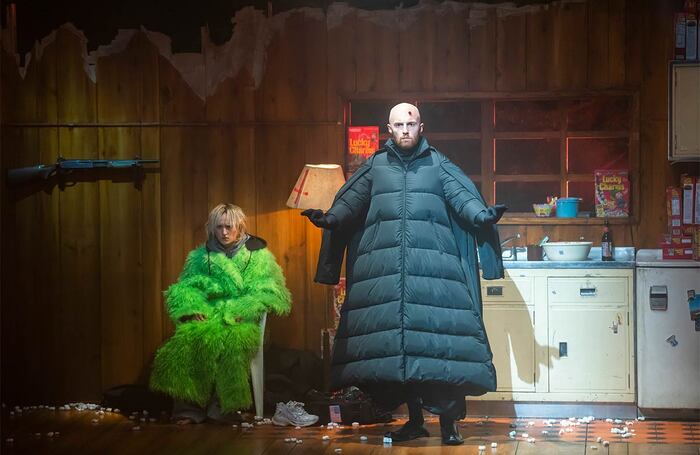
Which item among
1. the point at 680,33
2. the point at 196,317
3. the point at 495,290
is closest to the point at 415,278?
the point at 495,290

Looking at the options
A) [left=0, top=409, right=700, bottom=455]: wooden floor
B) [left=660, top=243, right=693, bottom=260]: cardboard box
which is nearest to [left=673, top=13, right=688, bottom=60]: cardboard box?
[left=660, top=243, right=693, bottom=260]: cardboard box

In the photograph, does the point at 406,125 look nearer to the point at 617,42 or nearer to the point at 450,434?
the point at 450,434

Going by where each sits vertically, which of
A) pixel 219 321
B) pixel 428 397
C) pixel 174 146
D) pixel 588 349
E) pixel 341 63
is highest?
pixel 341 63

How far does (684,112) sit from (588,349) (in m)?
1.43

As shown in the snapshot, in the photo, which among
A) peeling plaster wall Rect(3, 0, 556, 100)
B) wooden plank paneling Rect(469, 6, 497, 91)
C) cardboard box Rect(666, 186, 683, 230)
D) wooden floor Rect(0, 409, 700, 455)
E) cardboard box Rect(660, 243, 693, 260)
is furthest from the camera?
peeling plaster wall Rect(3, 0, 556, 100)

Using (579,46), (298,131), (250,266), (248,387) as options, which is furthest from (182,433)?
(579,46)

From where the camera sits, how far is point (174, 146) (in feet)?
22.9

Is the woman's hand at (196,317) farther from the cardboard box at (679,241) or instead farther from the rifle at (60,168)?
the cardboard box at (679,241)

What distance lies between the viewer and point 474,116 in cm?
698

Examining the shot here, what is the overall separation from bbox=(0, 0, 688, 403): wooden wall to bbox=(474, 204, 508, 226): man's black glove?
1.52 meters

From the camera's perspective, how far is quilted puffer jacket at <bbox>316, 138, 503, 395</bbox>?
5.38 m

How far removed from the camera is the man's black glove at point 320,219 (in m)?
5.40

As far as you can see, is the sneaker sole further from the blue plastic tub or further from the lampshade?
the blue plastic tub

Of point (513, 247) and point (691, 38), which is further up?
point (691, 38)
